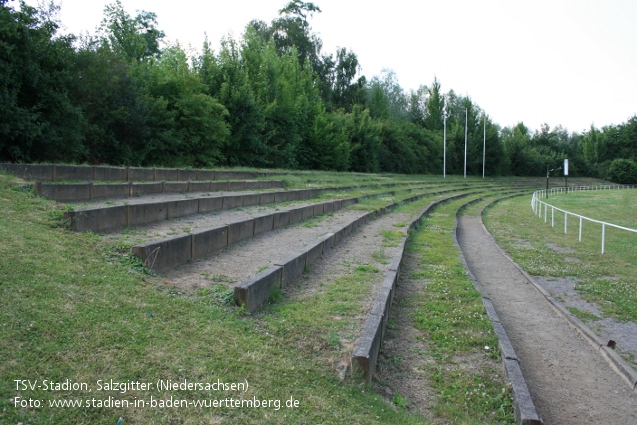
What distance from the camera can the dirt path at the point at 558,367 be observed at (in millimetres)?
3947

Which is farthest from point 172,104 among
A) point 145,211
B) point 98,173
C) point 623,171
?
point 623,171

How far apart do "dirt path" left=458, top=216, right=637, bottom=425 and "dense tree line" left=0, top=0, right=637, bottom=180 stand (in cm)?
959

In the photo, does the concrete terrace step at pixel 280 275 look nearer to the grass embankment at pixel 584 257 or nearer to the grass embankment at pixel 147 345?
the grass embankment at pixel 147 345

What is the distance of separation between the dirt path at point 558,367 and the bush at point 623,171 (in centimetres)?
7905

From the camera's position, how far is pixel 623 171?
2874 inches

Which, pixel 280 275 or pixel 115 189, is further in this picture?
pixel 115 189

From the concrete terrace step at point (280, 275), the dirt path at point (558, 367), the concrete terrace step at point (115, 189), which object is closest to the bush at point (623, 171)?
the concrete terrace step at point (115, 189)

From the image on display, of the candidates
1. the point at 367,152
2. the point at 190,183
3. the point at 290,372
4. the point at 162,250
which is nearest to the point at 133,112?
the point at 190,183

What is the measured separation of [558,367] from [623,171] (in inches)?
3253

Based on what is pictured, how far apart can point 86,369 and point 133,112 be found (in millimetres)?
12648

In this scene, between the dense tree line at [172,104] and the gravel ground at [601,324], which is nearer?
the gravel ground at [601,324]

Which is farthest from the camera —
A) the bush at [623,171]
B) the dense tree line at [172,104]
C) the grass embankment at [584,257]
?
the bush at [623,171]

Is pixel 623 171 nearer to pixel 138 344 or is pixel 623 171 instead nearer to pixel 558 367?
pixel 558 367

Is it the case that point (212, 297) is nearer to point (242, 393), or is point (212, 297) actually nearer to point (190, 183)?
point (242, 393)
